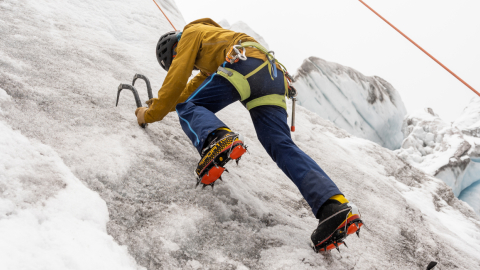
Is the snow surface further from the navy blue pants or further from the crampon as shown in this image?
the crampon

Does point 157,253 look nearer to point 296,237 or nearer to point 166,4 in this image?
point 296,237

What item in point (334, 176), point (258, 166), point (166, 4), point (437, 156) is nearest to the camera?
point (258, 166)

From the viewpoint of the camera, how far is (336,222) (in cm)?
150

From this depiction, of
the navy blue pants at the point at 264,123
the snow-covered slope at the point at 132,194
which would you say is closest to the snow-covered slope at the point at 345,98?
the snow-covered slope at the point at 132,194

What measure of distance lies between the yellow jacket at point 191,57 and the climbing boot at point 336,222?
110 centimetres

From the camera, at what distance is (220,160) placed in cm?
159

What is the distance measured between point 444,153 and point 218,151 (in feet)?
31.9

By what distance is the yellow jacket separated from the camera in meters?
2.02

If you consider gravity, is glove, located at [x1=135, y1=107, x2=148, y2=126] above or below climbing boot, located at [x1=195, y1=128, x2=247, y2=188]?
below

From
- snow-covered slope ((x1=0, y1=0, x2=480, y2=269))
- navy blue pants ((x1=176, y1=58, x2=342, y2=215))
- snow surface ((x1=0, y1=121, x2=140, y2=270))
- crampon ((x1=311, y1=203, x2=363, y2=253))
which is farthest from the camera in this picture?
navy blue pants ((x1=176, y1=58, x2=342, y2=215))

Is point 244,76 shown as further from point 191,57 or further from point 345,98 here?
point 345,98

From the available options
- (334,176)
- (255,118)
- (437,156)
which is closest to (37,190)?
(255,118)

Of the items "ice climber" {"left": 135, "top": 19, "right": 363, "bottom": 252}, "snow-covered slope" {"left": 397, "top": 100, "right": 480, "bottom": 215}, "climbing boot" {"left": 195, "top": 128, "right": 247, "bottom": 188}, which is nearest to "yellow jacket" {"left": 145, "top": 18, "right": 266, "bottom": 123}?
"ice climber" {"left": 135, "top": 19, "right": 363, "bottom": 252}

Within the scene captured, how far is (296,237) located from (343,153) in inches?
111
